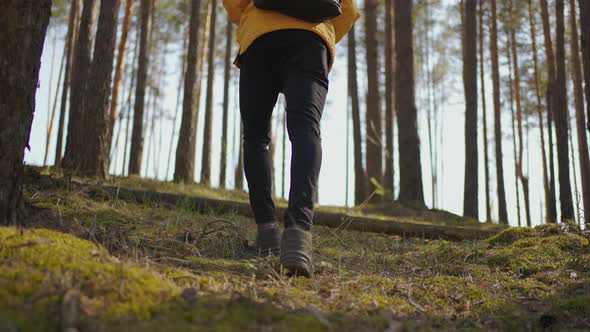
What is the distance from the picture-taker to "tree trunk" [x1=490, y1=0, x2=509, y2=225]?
39.2 ft

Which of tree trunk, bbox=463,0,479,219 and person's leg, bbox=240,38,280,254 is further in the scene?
tree trunk, bbox=463,0,479,219

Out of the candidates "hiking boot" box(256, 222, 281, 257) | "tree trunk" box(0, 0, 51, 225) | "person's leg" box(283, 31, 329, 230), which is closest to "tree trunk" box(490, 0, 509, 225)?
Answer: "hiking boot" box(256, 222, 281, 257)

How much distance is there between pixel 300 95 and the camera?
2314 millimetres

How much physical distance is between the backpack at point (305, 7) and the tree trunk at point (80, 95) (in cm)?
469

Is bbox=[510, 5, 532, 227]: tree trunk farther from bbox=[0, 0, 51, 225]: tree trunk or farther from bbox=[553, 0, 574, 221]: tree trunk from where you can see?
bbox=[0, 0, 51, 225]: tree trunk

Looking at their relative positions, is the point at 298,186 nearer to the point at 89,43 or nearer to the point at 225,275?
the point at 225,275

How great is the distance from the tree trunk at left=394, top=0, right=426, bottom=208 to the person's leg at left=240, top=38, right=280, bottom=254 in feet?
21.9

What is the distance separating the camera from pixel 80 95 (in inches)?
284

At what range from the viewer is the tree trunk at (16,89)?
1.79 m

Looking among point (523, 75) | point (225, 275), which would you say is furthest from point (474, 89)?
point (225, 275)

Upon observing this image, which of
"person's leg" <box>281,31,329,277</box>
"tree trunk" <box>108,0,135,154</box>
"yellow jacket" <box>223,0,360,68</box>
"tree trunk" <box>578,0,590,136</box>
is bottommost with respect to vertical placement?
"person's leg" <box>281,31,329,277</box>

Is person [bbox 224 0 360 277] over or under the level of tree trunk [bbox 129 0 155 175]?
under

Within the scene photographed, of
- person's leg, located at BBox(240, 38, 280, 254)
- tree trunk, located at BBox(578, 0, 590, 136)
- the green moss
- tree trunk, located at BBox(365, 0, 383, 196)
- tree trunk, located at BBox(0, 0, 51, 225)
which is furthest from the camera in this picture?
tree trunk, located at BBox(365, 0, 383, 196)

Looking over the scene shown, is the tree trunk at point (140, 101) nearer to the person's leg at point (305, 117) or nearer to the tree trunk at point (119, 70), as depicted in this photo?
the tree trunk at point (119, 70)
